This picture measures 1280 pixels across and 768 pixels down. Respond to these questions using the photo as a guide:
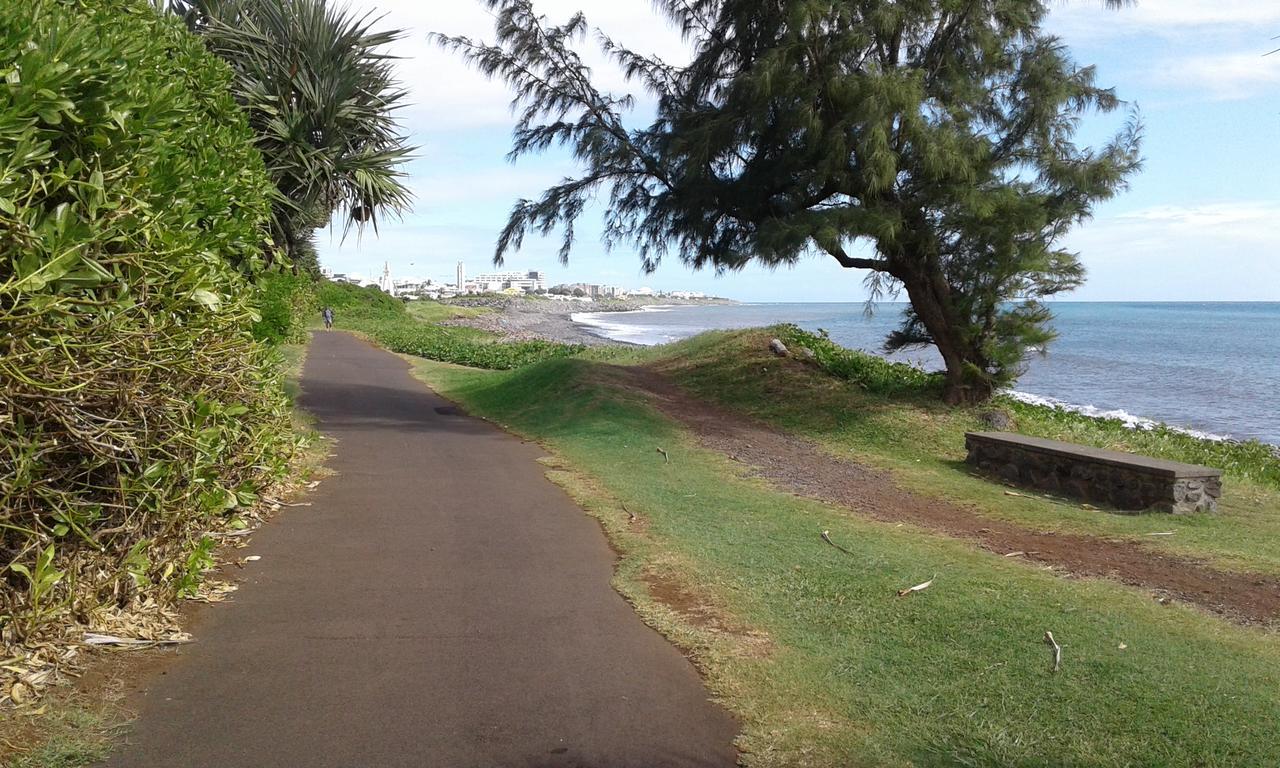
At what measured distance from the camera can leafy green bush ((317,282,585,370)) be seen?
1164 inches

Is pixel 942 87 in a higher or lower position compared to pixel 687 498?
higher

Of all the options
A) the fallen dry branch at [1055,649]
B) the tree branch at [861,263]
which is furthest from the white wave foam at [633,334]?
the fallen dry branch at [1055,649]

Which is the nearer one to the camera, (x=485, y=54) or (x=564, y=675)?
(x=564, y=675)

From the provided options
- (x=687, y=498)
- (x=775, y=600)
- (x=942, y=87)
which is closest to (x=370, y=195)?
(x=687, y=498)

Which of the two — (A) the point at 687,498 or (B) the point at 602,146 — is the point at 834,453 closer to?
(A) the point at 687,498

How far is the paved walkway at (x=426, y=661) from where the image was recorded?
172 inches

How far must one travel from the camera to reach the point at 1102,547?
9000mm

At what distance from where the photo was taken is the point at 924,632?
6.09m

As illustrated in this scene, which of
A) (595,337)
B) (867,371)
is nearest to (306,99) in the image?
(867,371)

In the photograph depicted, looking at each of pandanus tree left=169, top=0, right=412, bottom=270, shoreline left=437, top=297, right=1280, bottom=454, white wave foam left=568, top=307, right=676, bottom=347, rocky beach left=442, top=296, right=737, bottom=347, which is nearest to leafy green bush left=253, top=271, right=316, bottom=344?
pandanus tree left=169, top=0, right=412, bottom=270

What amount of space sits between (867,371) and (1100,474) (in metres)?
8.45

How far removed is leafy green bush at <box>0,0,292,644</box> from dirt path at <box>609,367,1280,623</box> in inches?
262

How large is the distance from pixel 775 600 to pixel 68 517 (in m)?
4.25

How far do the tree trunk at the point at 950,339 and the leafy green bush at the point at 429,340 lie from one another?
43.1 feet
